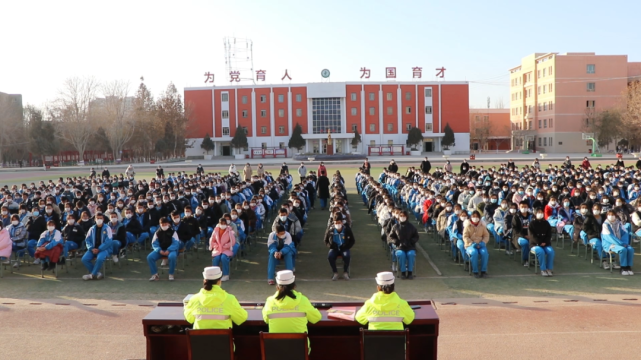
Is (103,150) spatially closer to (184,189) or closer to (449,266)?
(184,189)

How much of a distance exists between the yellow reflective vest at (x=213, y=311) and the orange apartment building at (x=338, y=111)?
73.6 metres

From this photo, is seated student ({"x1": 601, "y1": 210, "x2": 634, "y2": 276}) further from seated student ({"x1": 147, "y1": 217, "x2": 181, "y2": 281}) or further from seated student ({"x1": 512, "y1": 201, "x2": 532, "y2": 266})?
seated student ({"x1": 147, "y1": 217, "x2": 181, "y2": 281})

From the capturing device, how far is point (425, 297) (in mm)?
10109

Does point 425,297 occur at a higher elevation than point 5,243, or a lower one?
lower

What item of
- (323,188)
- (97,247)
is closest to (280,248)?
(97,247)

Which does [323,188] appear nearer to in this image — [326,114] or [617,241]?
[617,241]

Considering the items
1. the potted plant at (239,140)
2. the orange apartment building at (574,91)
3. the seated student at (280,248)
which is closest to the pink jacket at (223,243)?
the seated student at (280,248)

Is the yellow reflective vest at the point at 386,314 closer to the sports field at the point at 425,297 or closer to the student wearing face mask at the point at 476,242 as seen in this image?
the sports field at the point at 425,297

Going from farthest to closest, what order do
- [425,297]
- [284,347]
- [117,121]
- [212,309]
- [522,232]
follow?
[117,121], [522,232], [425,297], [212,309], [284,347]

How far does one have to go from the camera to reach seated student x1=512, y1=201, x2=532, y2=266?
12.4 m

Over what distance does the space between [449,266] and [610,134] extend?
236 feet

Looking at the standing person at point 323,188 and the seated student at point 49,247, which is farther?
the standing person at point 323,188

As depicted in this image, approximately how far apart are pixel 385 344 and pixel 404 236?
6.47 meters

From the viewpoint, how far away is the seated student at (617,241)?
1146 centimetres
